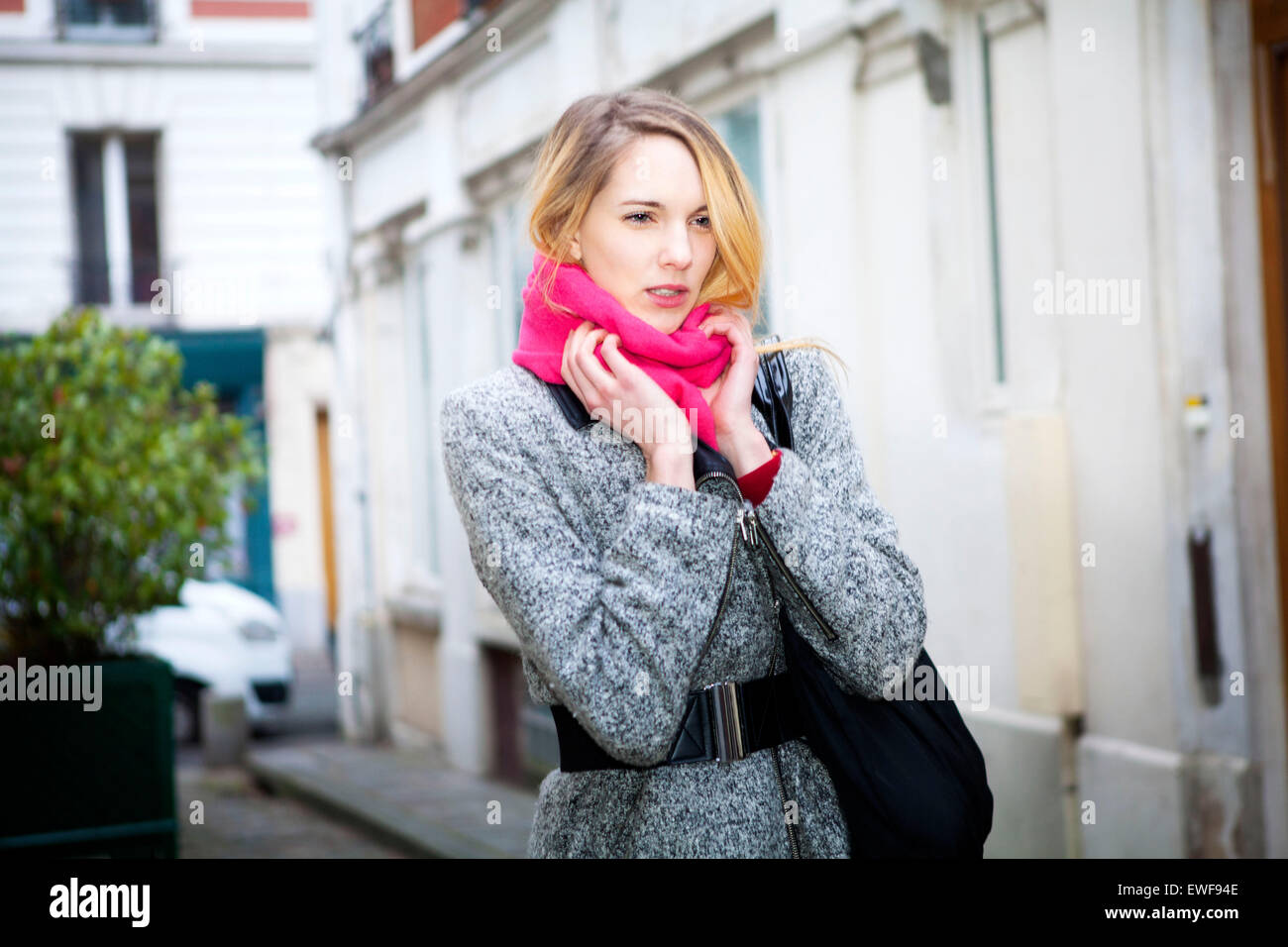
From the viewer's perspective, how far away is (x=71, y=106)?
8.48m

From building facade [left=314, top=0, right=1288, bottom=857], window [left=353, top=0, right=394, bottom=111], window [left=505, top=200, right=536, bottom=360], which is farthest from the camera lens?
window [left=353, top=0, right=394, bottom=111]

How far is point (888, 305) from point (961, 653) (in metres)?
1.23

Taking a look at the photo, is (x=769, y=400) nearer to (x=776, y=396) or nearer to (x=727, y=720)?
(x=776, y=396)

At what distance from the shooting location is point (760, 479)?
1669 mm

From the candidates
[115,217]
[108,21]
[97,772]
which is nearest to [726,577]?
[97,772]

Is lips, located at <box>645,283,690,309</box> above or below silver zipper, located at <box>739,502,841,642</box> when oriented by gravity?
above

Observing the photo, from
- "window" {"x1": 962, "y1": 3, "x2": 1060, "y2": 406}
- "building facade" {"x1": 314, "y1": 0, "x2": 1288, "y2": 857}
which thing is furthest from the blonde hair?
"window" {"x1": 962, "y1": 3, "x2": 1060, "y2": 406}

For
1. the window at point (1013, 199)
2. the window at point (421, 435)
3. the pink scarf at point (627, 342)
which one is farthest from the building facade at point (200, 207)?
the pink scarf at point (627, 342)

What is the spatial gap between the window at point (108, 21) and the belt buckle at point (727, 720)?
7.49 metres

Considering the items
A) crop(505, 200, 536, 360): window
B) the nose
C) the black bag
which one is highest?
crop(505, 200, 536, 360): window

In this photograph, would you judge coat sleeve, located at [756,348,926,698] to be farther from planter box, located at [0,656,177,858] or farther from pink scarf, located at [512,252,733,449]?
planter box, located at [0,656,177,858]

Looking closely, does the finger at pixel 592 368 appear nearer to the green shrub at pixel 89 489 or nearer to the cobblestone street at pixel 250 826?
the green shrub at pixel 89 489

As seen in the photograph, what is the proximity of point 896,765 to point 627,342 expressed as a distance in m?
0.66

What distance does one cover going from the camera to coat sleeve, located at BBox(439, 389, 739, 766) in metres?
1.56
